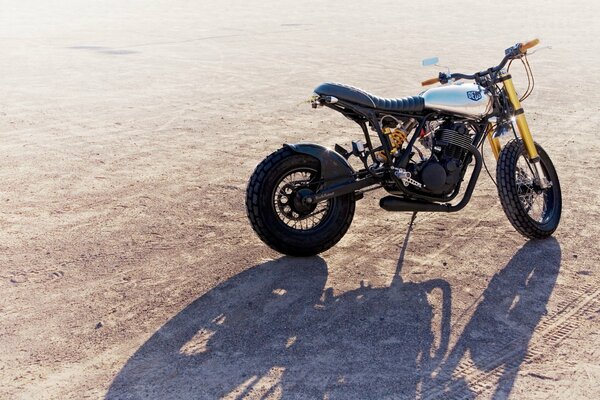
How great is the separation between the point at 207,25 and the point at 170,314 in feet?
57.4

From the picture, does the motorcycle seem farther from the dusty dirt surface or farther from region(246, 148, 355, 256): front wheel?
the dusty dirt surface

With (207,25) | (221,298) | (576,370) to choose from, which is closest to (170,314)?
(221,298)

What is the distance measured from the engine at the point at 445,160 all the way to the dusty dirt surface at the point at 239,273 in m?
0.53

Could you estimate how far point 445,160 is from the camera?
21.1 feet

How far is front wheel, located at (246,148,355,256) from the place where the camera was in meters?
5.99

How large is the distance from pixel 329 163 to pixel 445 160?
A: 929 millimetres

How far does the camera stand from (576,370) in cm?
474

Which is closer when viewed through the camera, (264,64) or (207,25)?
(264,64)

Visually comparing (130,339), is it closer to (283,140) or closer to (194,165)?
(194,165)

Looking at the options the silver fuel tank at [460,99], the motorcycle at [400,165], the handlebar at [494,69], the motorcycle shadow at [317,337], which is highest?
the handlebar at [494,69]

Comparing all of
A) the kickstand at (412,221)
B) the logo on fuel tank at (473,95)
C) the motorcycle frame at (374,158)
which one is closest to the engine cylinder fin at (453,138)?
the motorcycle frame at (374,158)

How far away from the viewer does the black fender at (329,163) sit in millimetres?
6109

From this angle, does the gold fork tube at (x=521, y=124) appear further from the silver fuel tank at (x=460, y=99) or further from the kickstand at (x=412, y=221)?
the kickstand at (x=412, y=221)

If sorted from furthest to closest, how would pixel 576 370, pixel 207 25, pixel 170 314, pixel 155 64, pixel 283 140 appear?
pixel 207 25 < pixel 155 64 < pixel 283 140 < pixel 170 314 < pixel 576 370
